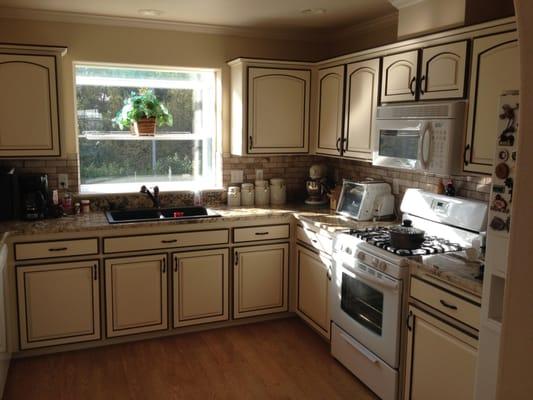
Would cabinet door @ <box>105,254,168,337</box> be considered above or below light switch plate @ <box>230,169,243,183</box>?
below

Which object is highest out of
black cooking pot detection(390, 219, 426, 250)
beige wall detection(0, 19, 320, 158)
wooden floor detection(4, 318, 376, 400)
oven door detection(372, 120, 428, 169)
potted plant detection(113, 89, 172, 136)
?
beige wall detection(0, 19, 320, 158)

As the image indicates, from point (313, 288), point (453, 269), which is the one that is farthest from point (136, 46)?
point (453, 269)

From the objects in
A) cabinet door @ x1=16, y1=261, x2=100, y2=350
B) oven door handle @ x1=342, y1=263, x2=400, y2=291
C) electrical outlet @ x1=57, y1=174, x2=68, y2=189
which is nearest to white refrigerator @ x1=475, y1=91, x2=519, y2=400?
oven door handle @ x1=342, y1=263, x2=400, y2=291

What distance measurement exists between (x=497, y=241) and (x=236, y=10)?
2.47 meters

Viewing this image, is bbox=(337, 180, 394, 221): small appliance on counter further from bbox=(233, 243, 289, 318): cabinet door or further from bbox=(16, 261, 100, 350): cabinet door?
bbox=(16, 261, 100, 350): cabinet door

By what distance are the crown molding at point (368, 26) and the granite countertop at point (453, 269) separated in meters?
1.90

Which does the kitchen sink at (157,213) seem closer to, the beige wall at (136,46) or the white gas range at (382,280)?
the beige wall at (136,46)

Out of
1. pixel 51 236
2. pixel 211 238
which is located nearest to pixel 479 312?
pixel 211 238

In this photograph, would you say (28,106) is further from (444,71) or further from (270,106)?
(444,71)

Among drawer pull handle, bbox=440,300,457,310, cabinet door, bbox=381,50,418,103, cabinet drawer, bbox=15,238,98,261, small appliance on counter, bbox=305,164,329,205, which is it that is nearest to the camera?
drawer pull handle, bbox=440,300,457,310

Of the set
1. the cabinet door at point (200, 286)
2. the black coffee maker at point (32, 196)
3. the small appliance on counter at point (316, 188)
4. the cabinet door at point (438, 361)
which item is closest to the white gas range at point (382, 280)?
the cabinet door at point (438, 361)

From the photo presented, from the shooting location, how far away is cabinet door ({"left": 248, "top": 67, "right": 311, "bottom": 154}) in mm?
4047

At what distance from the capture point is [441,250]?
9.06 feet

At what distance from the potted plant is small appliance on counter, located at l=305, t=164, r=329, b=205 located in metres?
1.37
